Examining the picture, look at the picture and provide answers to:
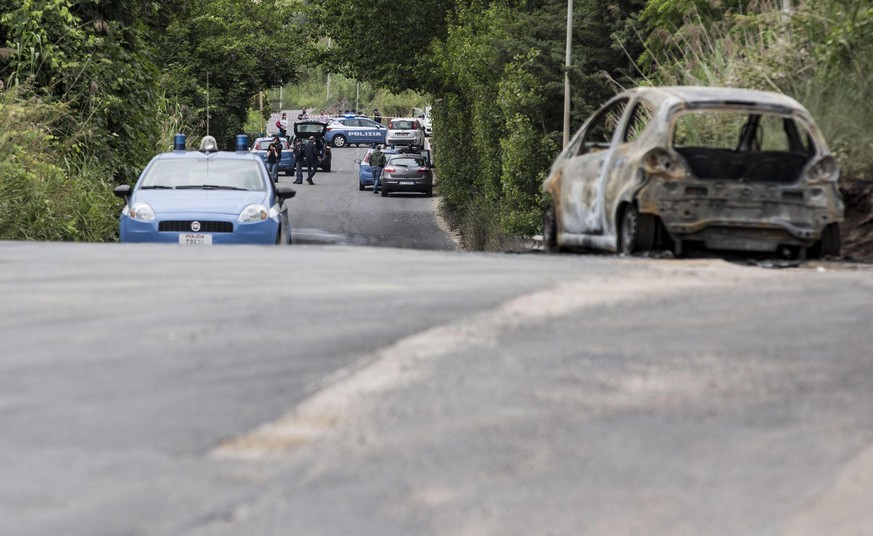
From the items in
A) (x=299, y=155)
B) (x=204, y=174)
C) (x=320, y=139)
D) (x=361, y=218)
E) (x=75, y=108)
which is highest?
(x=75, y=108)

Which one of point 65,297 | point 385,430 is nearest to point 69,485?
point 385,430

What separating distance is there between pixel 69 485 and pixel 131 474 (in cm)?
23

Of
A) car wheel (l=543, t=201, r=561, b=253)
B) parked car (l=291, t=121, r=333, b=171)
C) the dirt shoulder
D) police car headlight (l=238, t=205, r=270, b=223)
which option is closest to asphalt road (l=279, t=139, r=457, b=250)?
parked car (l=291, t=121, r=333, b=171)

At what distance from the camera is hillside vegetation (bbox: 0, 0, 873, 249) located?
18078 mm

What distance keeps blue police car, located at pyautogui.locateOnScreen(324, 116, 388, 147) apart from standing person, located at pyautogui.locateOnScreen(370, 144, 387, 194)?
1404 inches

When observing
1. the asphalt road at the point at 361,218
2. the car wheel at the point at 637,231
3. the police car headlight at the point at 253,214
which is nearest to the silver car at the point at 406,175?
the asphalt road at the point at 361,218

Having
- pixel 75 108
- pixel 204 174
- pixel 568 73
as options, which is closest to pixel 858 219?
pixel 204 174

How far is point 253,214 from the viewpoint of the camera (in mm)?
16609

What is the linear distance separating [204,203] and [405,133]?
69.1 meters

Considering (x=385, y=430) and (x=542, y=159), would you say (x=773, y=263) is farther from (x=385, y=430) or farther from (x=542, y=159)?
(x=542, y=159)

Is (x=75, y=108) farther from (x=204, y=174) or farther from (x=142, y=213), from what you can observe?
(x=142, y=213)

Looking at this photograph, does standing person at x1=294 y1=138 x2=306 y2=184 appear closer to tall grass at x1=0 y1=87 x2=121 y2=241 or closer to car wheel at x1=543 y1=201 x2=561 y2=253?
tall grass at x1=0 y1=87 x2=121 y2=241

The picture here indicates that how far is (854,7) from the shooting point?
58.0 feet

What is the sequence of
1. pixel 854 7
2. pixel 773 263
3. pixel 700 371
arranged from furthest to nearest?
pixel 854 7 < pixel 773 263 < pixel 700 371
